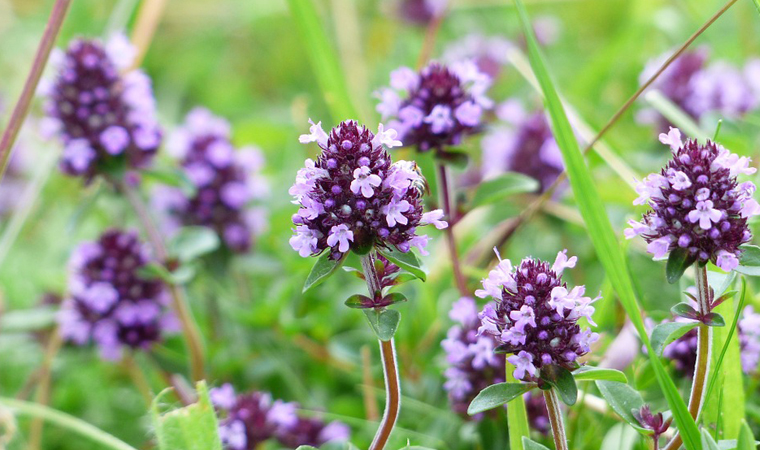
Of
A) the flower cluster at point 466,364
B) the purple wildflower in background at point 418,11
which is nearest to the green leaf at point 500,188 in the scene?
the flower cluster at point 466,364

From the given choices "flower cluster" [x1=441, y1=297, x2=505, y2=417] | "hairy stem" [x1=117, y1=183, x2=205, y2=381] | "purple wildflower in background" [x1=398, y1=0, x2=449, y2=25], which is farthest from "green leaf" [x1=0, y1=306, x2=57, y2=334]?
"purple wildflower in background" [x1=398, y1=0, x2=449, y2=25]

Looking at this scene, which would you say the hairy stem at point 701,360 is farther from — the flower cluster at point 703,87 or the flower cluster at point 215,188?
the flower cluster at point 215,188

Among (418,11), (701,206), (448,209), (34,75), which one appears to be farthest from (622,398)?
(418,11)

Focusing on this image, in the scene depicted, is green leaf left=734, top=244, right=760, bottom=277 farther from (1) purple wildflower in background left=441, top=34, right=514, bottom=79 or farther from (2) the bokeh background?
(1) purple wildflower in background left=441, top=34, right=514, bottom=79

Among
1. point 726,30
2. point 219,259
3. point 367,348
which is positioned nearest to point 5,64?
point 219,259

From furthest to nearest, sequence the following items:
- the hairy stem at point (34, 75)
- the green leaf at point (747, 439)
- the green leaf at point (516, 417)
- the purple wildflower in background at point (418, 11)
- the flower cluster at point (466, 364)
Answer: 1. the purple wildflower in background at point (418, 11)
2. the hairy stem at point (34, 75)
3. the flower cluster at point (466, 364)
4. the green leaf at point (516, 417)
5. the green leaf at point (747, 439)

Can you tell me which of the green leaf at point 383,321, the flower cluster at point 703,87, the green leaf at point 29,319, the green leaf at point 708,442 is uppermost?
the flower cluster at point 703,87

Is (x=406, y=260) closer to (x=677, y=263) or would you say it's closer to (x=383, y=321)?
(x=383, y=321)
